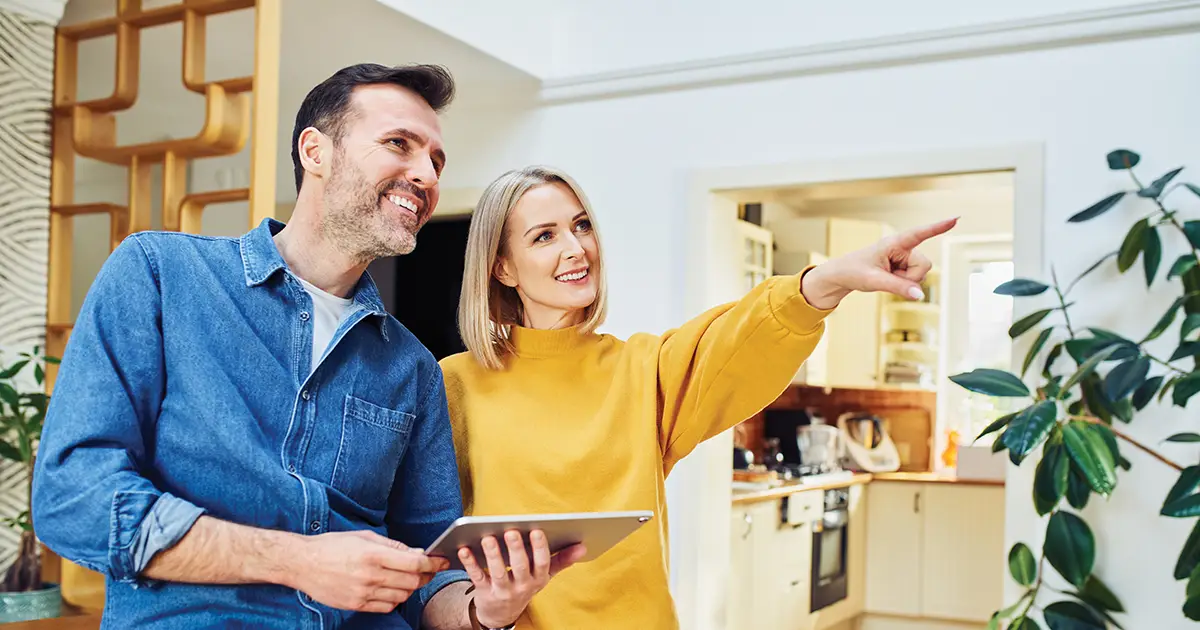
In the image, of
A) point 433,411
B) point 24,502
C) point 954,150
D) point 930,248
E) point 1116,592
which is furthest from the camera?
point 930,248

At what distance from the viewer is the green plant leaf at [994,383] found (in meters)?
3.20

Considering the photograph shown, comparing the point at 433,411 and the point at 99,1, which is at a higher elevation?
the point at 99,1

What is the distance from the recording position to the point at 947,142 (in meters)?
3.73

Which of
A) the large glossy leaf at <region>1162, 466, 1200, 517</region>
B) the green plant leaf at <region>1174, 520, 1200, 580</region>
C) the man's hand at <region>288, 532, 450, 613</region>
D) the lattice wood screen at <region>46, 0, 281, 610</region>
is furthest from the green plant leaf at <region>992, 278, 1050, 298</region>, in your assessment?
the man's hand at <region>288, 532, 450, 613</region>

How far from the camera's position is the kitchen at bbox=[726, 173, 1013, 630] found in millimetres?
5441

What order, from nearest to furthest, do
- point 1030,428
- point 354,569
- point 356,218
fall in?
point 354,569, point 356,218, point 1030,428

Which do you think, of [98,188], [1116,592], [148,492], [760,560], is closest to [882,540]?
[760,560]

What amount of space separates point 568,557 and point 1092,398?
2.49m

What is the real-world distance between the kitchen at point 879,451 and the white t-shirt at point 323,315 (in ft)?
10.3

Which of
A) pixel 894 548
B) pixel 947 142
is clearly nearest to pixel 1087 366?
pixel 947 142

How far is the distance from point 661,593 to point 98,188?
12.9 feet

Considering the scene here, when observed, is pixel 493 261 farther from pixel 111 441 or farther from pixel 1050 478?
pixel 1050 478

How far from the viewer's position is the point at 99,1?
11.3ft

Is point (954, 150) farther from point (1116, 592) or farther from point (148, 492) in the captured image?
point (148, 492)
